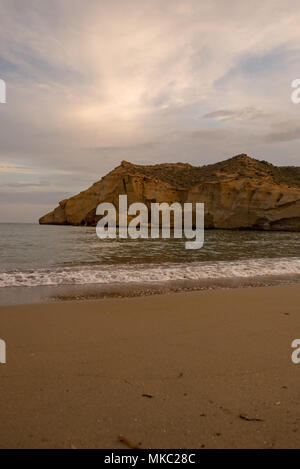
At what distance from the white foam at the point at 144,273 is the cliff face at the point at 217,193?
31.4m

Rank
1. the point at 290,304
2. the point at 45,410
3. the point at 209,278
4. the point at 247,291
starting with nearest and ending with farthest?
the point at 45,410
the point at 290,304
the point at 247,291
the point at 209,278

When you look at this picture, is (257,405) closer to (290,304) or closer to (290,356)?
(290,356)

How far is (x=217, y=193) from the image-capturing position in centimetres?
4291

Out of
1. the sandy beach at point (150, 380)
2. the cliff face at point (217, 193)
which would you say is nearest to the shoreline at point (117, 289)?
the sandy beach at point (150, 380)

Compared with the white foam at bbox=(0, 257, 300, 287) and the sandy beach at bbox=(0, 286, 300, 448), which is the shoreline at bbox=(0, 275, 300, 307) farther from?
the sandy beach at bbox=(0, 286, 300, 448)

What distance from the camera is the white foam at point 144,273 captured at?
7.49 metres

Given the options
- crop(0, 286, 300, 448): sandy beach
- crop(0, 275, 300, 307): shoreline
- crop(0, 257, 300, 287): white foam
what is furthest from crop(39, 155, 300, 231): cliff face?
crop(0, 286, 300, 448): sandy beach

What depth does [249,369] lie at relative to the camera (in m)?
2.60

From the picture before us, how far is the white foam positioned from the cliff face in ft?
103

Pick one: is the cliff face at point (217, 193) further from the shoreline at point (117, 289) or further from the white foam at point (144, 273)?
the shoreline at point (117, 289)

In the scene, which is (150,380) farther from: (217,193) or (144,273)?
(217,193)

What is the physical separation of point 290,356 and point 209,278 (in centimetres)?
521

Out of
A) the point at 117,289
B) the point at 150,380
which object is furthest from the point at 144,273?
the point at 150,380
